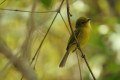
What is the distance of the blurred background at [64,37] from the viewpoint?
448 centimetres

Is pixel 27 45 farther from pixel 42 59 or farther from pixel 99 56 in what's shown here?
pixel 42 59

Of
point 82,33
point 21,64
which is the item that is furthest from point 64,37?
point 21,64

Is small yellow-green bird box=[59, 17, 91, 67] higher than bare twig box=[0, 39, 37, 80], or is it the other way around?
small yellow-green bird box=[59, 17, 91, 67]

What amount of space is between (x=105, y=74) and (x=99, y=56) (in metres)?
0.22

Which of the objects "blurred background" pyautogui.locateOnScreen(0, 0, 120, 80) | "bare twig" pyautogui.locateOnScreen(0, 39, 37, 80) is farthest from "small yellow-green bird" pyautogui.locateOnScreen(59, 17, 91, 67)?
Answer: "bare twig" pyautogui.locateOnScreen(0, 39, 37, 80)

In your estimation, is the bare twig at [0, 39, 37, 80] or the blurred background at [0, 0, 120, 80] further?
the blurred background at [0, 0, 120, 80]

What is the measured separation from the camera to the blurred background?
177 inches

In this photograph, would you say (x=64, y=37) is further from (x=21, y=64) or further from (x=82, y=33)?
(x=21, y=64)

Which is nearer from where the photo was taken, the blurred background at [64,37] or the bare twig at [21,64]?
the bare twig at [21,64]

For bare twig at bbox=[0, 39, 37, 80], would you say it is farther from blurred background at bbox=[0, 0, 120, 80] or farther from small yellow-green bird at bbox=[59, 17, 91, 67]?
small yellow-green bird at bbox=[59, 17, 91, 67]

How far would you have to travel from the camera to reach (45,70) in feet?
19.6

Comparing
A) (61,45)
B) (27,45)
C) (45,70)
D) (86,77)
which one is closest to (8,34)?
(45,70)

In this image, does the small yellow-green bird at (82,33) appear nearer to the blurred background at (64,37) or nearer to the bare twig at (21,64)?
the blurred background at (64,37)

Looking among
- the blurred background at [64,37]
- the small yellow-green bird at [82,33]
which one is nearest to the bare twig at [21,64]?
the blurred background at [64,37]
